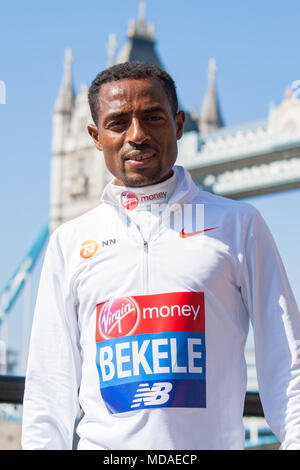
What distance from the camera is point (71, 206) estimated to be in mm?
36562

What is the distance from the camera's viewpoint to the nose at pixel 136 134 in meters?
1.32

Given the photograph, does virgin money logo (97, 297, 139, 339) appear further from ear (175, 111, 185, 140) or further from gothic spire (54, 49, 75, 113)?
gothic spire (54, 49, 75, 113)

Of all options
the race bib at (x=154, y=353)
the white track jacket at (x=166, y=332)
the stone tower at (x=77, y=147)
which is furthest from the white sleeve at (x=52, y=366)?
the stone tower at (x=77, y=147)

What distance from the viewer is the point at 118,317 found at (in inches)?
49.9

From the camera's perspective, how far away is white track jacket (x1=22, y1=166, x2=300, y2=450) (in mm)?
1216

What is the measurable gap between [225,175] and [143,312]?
104 feet

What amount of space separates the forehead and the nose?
0.08 feet

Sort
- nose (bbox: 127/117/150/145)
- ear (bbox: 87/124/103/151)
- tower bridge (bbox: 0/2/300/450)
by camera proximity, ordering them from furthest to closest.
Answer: tower bridge (bbox: 0/2/300/450)
ear (bbox: 87/124/103/151)
nose (bbox: 127/117/150/145)

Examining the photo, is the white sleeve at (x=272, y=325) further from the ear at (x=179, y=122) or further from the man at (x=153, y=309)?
the ear at (x=179, y=122)

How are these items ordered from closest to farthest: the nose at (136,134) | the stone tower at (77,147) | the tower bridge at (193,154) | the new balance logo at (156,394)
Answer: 1. the new balance logo at (156,394)
2. the nose at (136,134)
3. the tower bridge at (193,154)
4. the stone tower at (77,147)

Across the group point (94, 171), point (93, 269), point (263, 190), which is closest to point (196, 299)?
point (93, 269)

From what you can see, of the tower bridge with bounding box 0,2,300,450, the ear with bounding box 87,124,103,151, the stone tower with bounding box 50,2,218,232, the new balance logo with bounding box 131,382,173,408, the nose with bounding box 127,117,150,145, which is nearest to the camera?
the new balance logo with bounding box 131,382,173,408

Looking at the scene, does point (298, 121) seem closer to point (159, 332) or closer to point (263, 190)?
point (263, 190)

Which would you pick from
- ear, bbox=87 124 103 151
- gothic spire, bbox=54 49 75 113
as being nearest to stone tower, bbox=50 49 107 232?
gothic spire, bbox=54 49 75 113
